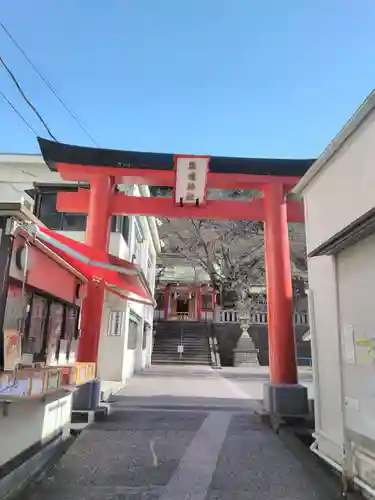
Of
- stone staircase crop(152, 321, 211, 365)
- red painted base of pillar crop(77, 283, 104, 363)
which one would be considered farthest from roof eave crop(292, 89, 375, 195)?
stone staircase crop(152, 321, 211, 365)

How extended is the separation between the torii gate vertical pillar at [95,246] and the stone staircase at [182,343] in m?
15.6

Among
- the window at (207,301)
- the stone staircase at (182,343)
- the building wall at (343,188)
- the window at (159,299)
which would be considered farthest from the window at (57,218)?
the window at (207,301)

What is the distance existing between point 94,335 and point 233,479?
12.6 feet

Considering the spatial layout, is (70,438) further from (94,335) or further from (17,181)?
(17,181)

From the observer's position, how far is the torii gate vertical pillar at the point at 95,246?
699 centimetres

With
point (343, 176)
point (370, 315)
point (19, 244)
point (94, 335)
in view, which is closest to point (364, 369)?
point (370, 315)

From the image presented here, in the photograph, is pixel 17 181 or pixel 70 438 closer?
pixel 70 438

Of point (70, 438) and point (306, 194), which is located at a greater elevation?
point (306, 194)

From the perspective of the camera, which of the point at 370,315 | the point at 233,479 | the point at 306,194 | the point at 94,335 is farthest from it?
the point at 94,335

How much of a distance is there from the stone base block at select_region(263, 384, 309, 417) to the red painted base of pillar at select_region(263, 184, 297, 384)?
0.26 m

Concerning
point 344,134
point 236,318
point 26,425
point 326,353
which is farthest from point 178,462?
point 236,318

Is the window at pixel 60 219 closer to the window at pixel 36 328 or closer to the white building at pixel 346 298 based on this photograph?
the window at pixel 36 328

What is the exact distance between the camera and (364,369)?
12.2 ft

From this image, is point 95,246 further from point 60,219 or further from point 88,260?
point 60,219
